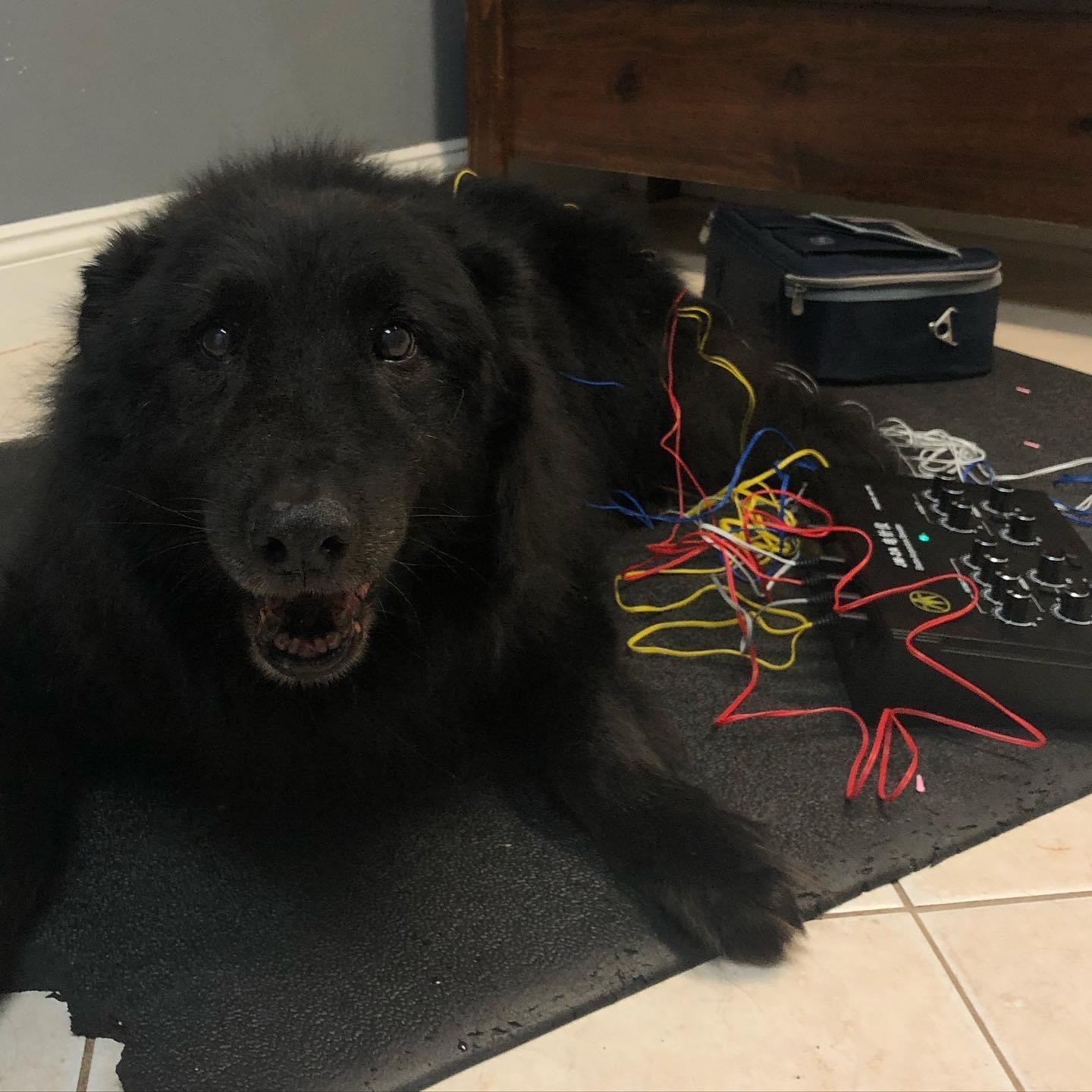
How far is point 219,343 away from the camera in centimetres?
110

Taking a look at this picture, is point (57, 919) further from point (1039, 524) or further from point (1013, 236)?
point (1013, 236)

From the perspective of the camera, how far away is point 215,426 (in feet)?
3.52

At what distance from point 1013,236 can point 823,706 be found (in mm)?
3130

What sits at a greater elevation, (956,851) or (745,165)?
(745,165)

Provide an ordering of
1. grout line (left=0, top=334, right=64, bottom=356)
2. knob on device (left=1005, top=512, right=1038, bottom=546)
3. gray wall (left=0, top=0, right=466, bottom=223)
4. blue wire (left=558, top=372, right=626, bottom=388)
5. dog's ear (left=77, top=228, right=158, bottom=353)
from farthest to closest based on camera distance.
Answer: grout line (left=0, top=334, right=64, bottom=356) < gray wall (left=0, top=0, right=466, bottom=223) < blue wire (left=558, top=372, right=626, bottom=388) < knob on device (left=1005, top=512, right=1038, bottom=546) < dog's ear (left=77, top=228, right=158, bottom=353)

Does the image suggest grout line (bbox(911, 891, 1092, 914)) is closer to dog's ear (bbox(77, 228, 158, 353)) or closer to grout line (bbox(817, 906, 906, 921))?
grout line (bbox(817, 906, 906, 921))

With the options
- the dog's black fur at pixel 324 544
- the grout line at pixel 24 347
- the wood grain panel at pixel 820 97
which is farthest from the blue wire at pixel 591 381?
the grout line at pixel 24 347

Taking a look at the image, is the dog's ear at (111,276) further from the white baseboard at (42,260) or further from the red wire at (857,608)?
the white baseboard at (42,260)

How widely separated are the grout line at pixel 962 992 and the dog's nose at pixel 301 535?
0.75 m

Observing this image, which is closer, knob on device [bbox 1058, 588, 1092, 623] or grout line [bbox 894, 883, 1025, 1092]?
grout line [bbox 894, 883, 1025, 1092]

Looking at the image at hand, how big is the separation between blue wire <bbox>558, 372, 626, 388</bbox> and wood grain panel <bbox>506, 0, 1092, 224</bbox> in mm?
1530

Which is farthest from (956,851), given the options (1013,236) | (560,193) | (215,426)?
(1013,236)

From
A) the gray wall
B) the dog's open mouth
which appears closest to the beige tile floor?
the dog's open mouth

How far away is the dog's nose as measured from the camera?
0.94 meters
